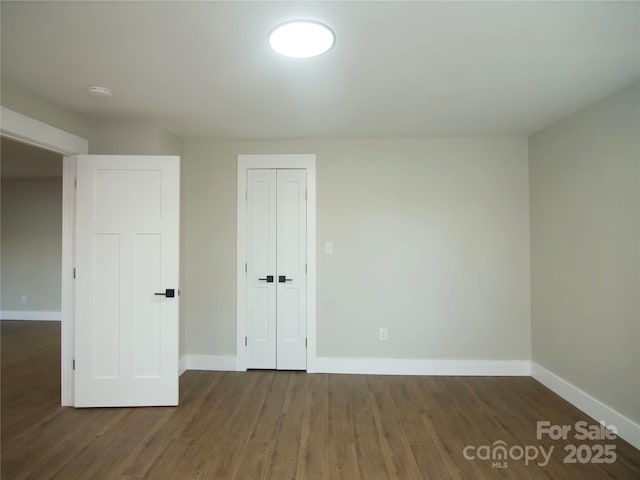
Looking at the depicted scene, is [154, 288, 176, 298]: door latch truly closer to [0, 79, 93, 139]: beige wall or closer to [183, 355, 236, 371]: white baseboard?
[183, 355, 236, 371]: white baseboard

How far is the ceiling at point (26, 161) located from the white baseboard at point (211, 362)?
2.83 m

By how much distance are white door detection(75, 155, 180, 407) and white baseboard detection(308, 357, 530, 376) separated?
1.57 m

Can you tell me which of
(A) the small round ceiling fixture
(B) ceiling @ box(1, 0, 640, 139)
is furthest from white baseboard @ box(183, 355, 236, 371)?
(A) the small round ceiling fixture

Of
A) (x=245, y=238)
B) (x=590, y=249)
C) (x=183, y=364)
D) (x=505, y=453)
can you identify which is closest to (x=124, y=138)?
(x=245, y=238)

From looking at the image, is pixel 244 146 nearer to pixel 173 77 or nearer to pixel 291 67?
Result: pixel 173 77

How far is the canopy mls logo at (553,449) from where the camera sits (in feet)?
6.75

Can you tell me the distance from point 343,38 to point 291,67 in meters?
0.42

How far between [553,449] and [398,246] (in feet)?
6.56

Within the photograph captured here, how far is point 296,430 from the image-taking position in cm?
235

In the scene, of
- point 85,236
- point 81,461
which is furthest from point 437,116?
point 81,461

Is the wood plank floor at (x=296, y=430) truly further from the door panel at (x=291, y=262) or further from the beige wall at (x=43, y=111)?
the beige wall at (x=43, y=111)

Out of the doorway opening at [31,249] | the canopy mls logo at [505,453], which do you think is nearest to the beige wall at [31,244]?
the doorway opening at [31,249]

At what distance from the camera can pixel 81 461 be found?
6.67 ft

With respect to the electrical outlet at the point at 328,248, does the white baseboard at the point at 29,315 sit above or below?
below
